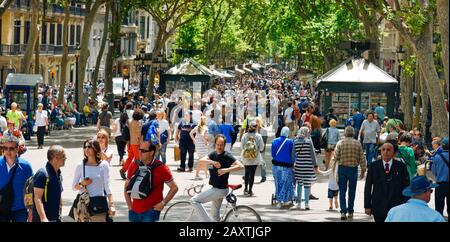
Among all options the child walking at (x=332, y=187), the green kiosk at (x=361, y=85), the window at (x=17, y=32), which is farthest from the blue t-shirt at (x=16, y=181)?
the window at (x=17, y=32)

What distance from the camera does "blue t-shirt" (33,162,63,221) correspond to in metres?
11.5

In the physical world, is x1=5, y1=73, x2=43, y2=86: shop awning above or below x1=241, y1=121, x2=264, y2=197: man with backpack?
above

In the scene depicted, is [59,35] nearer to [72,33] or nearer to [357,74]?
[72,33]

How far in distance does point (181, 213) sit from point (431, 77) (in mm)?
11640

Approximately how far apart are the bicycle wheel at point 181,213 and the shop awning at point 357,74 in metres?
22.6

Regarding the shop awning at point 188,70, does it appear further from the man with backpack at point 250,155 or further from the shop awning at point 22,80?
the man with backpack at point 250,155

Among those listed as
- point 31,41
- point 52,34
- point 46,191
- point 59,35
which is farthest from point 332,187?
point 59,35

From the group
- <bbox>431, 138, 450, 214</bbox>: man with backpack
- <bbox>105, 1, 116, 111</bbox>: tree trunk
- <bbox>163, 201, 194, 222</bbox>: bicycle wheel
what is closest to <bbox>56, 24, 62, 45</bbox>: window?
<bbox>105, 1, 116, 111</bbox>: tree trunk

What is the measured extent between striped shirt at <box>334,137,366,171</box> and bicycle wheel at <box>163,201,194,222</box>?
373 centimetres

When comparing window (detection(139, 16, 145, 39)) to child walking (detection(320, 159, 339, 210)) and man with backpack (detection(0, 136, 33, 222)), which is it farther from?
man with backpack (detection(0, 136, 33, 222))

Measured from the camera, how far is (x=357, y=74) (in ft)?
122

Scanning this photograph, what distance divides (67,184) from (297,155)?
17.6ft
